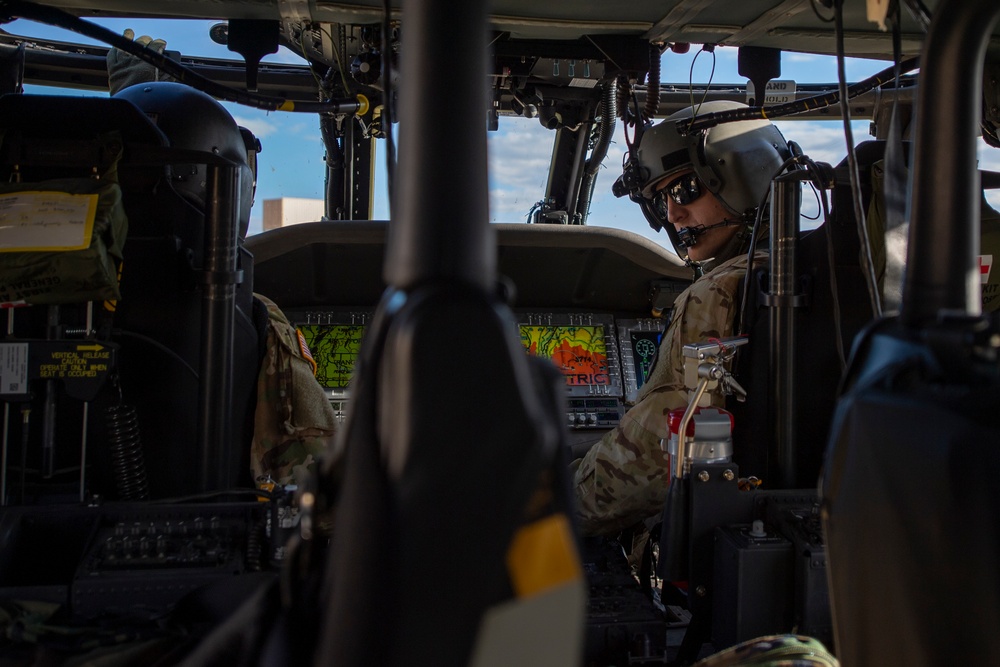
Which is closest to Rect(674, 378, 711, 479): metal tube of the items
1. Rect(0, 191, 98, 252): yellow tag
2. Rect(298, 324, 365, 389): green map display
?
Rect(0, 191, 98, 252): yellow tag

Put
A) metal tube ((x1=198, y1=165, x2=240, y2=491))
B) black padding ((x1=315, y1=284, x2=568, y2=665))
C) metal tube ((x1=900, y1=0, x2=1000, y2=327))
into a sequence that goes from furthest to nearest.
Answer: metal tube ((x1=198, y1=165, x2=240, y2=491))
metal tube ((x1=900, y1=0, x2=1000, y2=327))
black padding ((x1=315, y1=284, x2=568, y2=665))

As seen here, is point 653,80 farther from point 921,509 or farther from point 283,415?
point 921,509

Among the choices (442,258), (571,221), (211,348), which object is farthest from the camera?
(571,221)

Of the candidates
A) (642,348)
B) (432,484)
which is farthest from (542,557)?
(642,348)

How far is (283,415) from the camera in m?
2.28

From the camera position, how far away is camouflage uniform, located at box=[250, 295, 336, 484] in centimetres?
226

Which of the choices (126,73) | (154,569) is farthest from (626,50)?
(126,73)

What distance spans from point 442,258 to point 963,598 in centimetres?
38

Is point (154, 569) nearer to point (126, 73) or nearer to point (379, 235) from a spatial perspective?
point (379, 235)

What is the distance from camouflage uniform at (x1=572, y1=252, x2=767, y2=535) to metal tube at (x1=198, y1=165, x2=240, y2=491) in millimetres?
Answer: 1006

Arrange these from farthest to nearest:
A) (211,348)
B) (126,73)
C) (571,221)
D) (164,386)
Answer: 1. (571,221)
2. (126,73)
3. (164,386)
4. (211,348)

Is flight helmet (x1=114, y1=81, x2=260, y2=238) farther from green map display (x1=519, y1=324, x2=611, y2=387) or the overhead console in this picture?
green map display (x1=519, y1=324, x2=611, y2=387)

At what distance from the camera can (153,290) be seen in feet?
6.67

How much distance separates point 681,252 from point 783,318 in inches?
42.8
